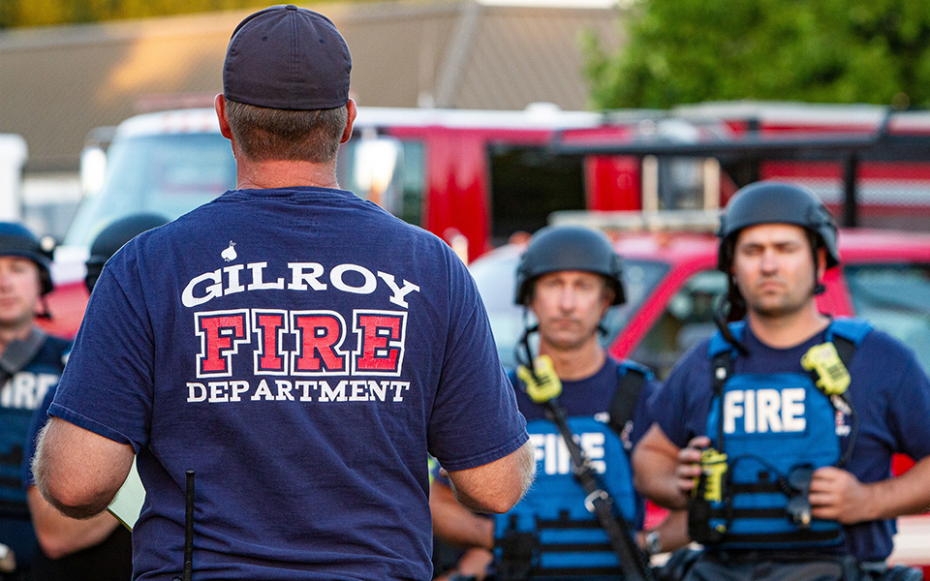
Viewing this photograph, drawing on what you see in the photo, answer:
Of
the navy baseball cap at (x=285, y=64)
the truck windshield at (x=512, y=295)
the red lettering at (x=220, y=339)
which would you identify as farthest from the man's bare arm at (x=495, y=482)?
the truck windshield at (x=512, y=295)

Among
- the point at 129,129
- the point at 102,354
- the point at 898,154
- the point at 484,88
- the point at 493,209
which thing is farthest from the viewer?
the point at 484,88

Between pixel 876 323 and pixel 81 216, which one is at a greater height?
pixel 81 216

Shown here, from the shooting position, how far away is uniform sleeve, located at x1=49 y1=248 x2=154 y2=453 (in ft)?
7.25

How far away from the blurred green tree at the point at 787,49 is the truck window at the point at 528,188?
127 inches

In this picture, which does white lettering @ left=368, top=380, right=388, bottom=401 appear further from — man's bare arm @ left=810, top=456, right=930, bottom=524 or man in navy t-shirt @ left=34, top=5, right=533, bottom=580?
man's bare arm @ left=810, top=456, right=930, bottom=524

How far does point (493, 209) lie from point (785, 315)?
26.5 ft

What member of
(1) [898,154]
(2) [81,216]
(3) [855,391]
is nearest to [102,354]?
(3) [855,391]

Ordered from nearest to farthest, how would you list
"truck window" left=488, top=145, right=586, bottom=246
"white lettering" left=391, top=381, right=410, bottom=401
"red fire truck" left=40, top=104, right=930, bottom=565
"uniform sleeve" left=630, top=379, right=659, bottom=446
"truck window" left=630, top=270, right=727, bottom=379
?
"white lettering" left=391, top=381, right=410, bottom=401 < "uniform sleeve" left=630, top=379, right=659, bottom=446 < "truck window" left=630, top=270, right=727, bottom=379 < "red fire truck" left=40, top=104, right=930, bottom=565 < "truck window" left=488, top=145, right=586, bottom=246

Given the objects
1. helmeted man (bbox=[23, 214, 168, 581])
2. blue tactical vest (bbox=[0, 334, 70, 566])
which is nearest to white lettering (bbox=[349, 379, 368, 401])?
helmeted man (bbox=[23, 214, 168, 581])

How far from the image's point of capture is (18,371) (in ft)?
15.3

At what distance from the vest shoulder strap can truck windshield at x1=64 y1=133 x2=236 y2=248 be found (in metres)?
6.34

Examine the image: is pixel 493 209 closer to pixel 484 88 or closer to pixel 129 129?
pixel 129 129

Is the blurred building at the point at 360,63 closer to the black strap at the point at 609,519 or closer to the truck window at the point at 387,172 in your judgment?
the truck window at the point at 387,172

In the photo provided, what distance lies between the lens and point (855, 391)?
381cm
